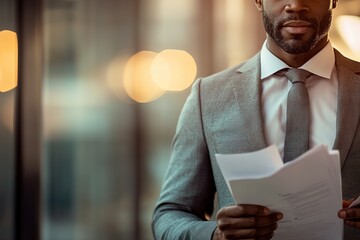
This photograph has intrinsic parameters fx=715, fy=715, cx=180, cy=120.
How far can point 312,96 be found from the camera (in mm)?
1550

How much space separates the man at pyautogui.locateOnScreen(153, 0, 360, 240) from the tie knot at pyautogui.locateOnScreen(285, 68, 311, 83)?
0.01 m

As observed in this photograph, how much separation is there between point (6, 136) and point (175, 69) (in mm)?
940

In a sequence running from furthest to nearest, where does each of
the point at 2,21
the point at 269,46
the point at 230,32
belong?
the point at 230,32 → the point at 2,21 → the point at 269,46

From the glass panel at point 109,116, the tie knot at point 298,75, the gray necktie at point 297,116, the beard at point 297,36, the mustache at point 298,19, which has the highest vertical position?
the mustache at point 298,19

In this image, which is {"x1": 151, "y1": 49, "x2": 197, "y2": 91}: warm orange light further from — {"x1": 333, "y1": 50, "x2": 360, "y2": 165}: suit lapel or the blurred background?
{"x1": 333, "y1": 50, "x2": 360, "y2": 165}: suit lapel

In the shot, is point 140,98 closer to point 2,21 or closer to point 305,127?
point 2,21

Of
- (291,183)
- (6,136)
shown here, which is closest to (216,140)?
(291,183)

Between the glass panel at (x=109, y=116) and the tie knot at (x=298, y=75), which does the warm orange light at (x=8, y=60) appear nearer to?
the glass panel at (x=109, y=116)

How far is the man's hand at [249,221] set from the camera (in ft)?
4.16

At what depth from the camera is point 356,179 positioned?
4.79 feet

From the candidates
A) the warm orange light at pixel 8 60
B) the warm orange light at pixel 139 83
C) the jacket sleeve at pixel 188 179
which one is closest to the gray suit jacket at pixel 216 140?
the jacket sleeve at pixel 188 179

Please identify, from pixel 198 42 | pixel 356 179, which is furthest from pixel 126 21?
pixel 356 179

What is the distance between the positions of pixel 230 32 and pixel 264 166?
2.29m

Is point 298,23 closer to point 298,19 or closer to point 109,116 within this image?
point 298,19
